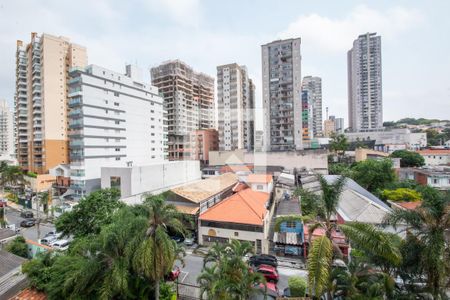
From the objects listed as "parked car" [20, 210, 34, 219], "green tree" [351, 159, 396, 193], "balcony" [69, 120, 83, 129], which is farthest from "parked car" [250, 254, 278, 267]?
"parked car" [20, 210, 34, 219]

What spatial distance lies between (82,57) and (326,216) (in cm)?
6037

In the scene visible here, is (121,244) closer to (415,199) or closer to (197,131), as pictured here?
(415,199)

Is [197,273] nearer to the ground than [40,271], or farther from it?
nearer to the ground

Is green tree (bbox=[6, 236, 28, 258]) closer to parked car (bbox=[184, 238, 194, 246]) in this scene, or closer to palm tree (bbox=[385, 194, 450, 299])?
parked car (bbox=[184, 238, 194, 246])

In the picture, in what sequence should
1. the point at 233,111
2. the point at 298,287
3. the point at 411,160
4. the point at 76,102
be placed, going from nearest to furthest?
the point at 298,287 → the point at 76,102 → the point at 411,160 → the point at 233,111

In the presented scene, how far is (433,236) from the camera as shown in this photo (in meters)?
7.34

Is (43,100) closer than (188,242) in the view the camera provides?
No

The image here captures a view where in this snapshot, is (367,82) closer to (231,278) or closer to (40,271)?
(231,278)

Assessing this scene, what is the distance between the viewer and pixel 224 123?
58656mm

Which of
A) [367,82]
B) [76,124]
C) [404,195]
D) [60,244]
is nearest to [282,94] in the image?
[404,195]

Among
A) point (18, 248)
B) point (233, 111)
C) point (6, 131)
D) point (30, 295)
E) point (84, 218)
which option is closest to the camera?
point (30, 295)

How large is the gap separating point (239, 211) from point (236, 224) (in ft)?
4.49

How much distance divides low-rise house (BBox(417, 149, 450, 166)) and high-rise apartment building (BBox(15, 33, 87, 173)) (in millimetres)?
77353

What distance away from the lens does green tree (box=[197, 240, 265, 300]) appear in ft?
29.1
